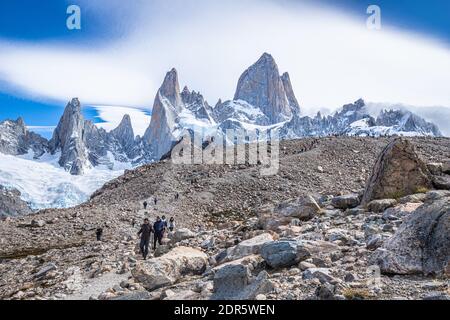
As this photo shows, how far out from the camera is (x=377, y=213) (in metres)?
22.0

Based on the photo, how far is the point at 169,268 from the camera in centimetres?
1742

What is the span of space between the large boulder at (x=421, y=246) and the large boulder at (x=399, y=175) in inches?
421

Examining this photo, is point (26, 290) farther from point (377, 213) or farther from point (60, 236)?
point (60, 236)

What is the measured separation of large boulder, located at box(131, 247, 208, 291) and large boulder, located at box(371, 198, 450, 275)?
7569 mm

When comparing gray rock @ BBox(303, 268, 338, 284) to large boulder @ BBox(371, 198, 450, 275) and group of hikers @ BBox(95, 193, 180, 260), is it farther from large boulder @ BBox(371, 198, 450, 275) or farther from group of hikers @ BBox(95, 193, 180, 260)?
group of hikers @ BBox(95, 193, 180, 260)

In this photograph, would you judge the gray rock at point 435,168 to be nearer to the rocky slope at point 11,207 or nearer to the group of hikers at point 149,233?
the group of hikers at point 149,233

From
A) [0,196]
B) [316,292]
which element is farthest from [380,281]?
[0,196]

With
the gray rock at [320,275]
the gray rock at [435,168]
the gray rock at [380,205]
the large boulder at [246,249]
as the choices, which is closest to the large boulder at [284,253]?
the large boulder at [246,249]

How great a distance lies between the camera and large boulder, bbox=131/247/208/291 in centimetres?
1669

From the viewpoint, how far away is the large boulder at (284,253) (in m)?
15.1

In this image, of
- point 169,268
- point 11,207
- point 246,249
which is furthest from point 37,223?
point 11,207

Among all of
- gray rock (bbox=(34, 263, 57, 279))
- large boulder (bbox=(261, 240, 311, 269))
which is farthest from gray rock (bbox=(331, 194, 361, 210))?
gray rock (bbox=(34, 263, 57, 279))
